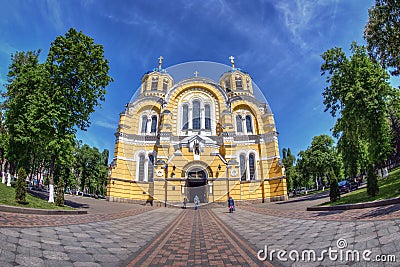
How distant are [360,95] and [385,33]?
4209 mm

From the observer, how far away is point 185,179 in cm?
2420

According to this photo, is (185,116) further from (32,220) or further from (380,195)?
(32,220)

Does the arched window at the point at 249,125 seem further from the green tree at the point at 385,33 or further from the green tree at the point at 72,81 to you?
the green tree at the point at 72,81

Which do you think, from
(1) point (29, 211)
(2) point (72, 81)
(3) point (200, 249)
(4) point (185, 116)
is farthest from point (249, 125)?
(3) point (200, 249)

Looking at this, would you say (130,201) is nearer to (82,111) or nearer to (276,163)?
(82,111)

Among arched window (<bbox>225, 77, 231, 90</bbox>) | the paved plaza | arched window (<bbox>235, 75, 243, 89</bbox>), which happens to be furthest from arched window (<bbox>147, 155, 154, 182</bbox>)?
the paved plaza

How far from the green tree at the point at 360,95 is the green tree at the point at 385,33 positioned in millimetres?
2108

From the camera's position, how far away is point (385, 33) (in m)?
12.3

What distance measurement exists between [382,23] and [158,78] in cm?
2771

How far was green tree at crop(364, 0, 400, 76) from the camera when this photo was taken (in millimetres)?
11656

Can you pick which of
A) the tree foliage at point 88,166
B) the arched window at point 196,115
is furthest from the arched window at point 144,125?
the tree foliage at point 88,166

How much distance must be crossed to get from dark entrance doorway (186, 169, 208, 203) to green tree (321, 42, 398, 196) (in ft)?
47.5

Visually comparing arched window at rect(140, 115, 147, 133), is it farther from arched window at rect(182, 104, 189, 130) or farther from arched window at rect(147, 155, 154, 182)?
arched window at rect(182, 104, 189, 130)

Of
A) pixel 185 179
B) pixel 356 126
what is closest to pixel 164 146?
pixel 185 179
